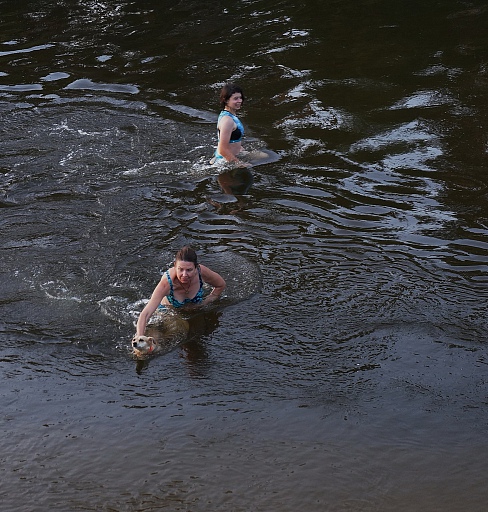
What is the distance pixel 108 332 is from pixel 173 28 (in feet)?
39.6

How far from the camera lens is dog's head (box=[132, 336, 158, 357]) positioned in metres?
7.56

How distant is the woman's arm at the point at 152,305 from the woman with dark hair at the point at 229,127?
4.04 m

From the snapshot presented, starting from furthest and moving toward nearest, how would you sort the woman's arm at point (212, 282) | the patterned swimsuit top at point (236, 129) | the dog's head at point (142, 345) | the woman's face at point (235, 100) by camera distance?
1. the patterned swimsuit top at point (236, 129)
2. the woman's face at point (235, 100)
3. the woman's arm at point (212, 282)
4. the dog's head at point (142, 345)

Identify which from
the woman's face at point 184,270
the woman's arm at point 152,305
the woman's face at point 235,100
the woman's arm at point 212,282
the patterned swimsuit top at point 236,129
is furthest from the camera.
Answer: the patterned swimsuit top at point 236,129

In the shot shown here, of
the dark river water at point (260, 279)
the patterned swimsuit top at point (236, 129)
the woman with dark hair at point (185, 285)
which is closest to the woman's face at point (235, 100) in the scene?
the patterned swimsuit top at point (236, 129)

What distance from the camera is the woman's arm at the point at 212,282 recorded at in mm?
8508

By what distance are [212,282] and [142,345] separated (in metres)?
1.26

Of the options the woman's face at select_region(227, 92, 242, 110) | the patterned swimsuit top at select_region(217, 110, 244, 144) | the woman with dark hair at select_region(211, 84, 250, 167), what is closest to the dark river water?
the woman with dark hair at select_region(211, 84, 250, 167)

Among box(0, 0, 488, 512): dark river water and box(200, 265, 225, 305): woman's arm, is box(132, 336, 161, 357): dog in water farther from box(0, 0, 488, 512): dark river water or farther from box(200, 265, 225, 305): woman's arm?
box(200, 265, 225, 305): woman's arm

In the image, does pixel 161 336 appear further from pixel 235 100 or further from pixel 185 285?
pixel 235 100

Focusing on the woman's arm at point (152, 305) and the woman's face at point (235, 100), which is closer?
the woman's arm at point (152, 305)

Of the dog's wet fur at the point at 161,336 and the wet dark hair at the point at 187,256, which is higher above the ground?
the wet dark hair at the point at 187,256

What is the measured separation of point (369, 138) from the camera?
484 inches

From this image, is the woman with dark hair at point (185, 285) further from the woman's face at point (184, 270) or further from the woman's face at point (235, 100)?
the woman's face at point (235, 100)
